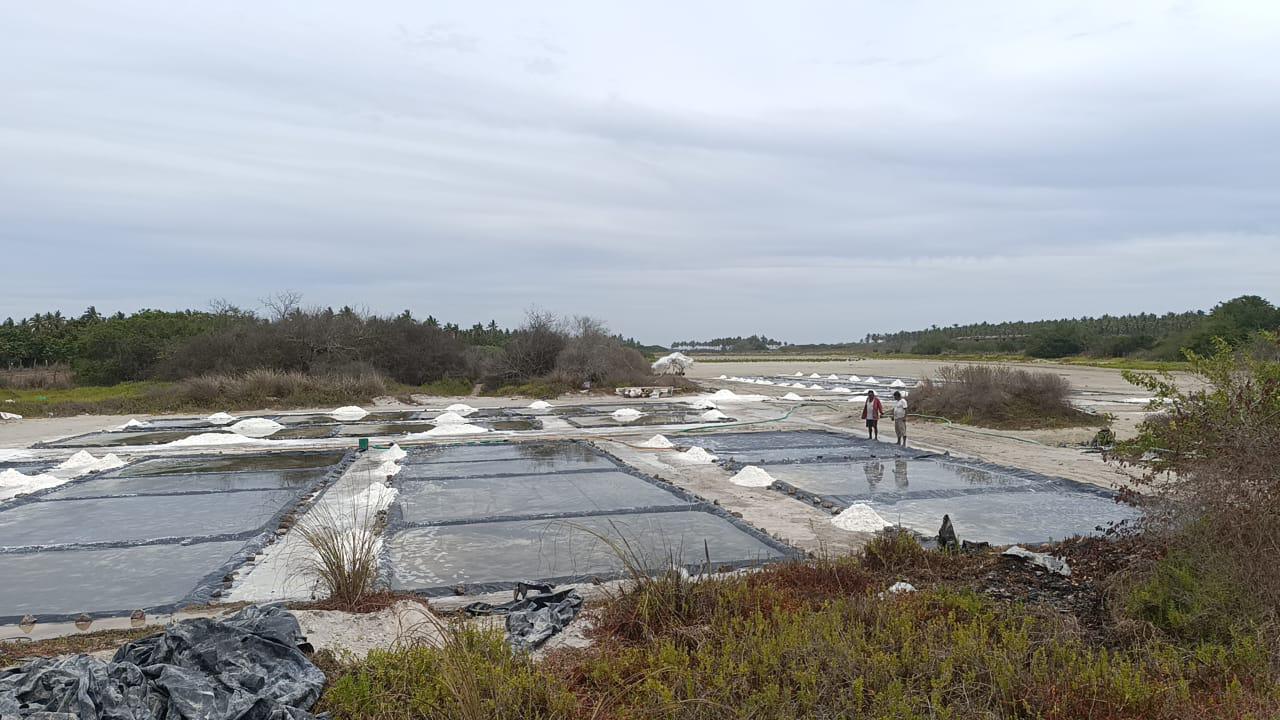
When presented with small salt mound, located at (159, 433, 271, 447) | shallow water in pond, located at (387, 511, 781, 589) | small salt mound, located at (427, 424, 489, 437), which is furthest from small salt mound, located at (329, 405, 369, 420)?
shallow water in pond, located at (387, 511, 781, 589)

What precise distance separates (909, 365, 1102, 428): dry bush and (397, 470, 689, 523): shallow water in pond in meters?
9.64

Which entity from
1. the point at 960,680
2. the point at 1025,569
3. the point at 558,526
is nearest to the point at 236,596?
the point at 558,526

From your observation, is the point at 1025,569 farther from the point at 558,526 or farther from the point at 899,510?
the point at 558,526

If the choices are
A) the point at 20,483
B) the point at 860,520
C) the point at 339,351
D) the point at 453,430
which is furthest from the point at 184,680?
the point at 339,351

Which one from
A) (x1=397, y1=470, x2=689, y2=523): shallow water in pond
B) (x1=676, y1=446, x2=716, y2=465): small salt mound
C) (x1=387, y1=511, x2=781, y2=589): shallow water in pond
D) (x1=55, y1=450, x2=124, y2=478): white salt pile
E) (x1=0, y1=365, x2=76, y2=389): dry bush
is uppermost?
(x1=0, y1=365, x2=76, y2=389): dry bush

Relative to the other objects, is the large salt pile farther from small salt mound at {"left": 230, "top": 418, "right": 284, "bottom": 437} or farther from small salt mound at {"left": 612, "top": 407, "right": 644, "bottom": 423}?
small salt mound at {"left": 612, "top": 407, "right": 644, "bottom": 423}

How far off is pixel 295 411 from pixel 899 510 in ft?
61.4

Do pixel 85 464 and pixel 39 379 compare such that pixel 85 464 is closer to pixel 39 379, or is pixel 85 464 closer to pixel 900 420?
pixel 900 420

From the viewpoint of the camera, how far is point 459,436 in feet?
52.3

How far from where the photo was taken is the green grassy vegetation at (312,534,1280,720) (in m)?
3.44

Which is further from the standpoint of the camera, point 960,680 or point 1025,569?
point 1025,569

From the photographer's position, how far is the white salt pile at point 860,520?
7.84 m

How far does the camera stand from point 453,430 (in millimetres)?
16688

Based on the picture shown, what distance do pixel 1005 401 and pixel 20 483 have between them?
17.7m
